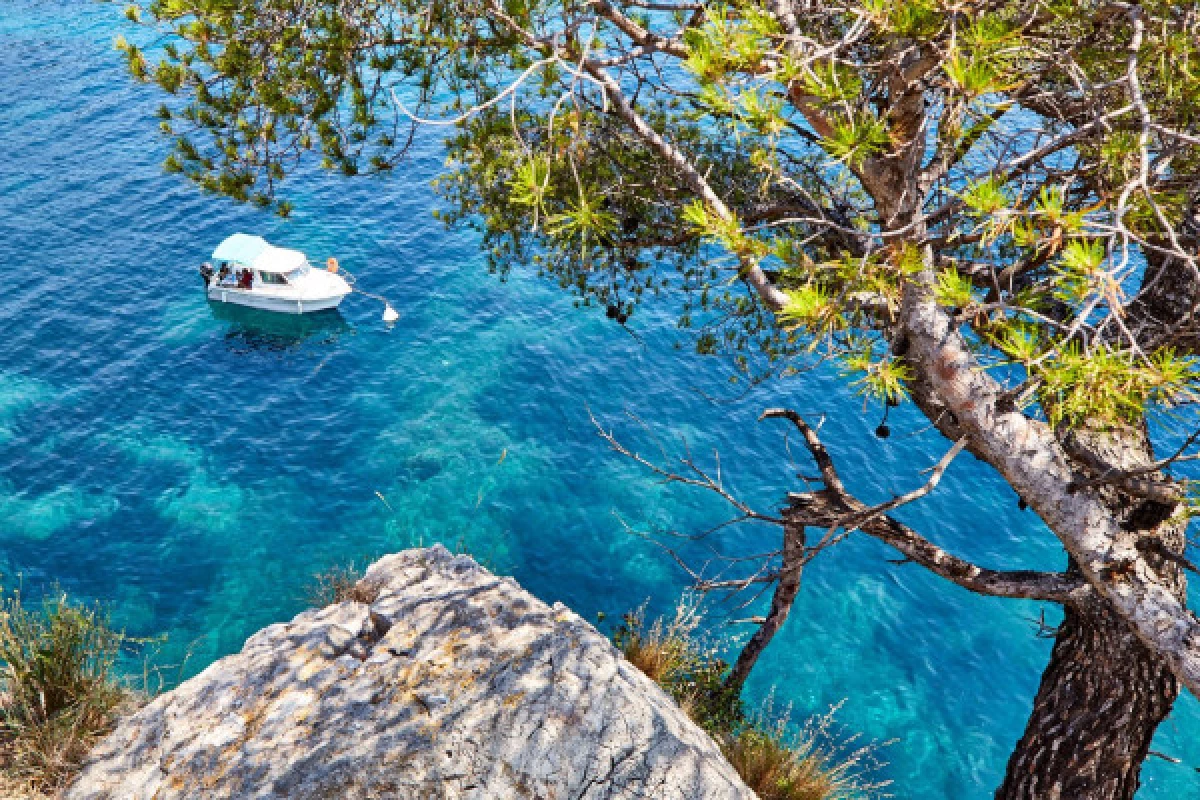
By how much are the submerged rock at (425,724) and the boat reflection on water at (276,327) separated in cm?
1572

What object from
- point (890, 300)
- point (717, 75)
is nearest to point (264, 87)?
point (717, 75)

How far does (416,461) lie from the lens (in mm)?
19672

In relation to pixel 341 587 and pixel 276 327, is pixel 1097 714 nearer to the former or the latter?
pixel 341 587

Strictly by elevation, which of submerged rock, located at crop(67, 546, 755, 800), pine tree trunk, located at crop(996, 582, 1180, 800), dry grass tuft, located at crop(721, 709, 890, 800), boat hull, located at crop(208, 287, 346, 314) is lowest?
boat hull, located at crop(208, 287, 346, 314)

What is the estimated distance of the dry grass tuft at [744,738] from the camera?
10.2 metres

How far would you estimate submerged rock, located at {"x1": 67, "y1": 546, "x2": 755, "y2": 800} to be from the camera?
733cm

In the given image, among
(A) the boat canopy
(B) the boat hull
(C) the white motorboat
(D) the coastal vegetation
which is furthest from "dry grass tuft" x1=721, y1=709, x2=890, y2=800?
(A) the boat canopy

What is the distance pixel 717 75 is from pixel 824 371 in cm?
1859

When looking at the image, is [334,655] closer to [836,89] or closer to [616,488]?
[836,89]

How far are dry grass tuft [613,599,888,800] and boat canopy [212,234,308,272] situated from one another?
1653 centimetres

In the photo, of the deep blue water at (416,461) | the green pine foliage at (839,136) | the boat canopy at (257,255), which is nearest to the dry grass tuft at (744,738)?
the deep blue water at (416,461)

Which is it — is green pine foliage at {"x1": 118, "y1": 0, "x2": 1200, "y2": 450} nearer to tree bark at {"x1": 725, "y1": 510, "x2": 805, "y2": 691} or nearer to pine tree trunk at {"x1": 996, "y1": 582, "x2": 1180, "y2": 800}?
pine tree trunk at {"x1": 996, "y1": 582, "x2": 1180, "y2": 800}

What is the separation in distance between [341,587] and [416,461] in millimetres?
5773

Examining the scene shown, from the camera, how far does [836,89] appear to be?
459 centimetres
